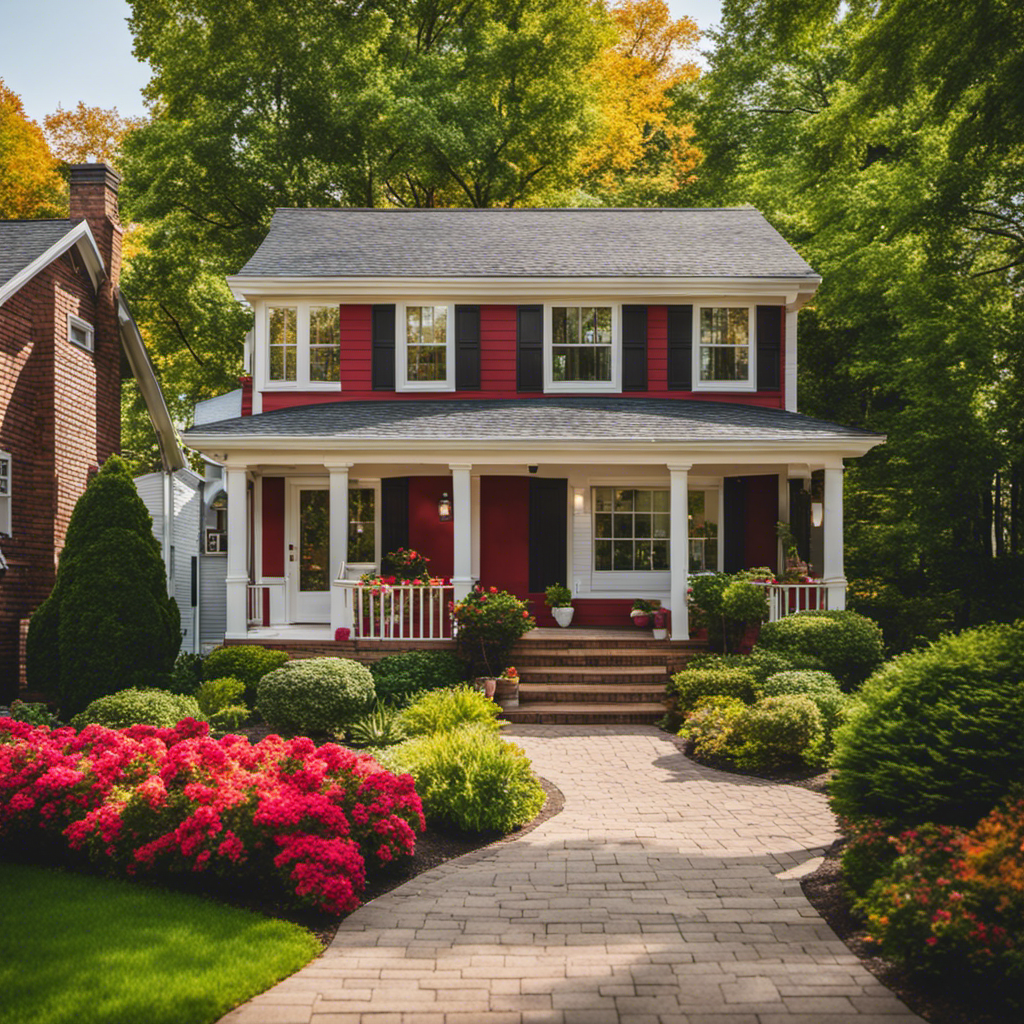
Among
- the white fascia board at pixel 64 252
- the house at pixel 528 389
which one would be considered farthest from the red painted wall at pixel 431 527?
the white fascia board at pixel 64 252

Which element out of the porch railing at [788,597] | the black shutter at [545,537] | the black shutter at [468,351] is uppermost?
the black shutter at [468,351]

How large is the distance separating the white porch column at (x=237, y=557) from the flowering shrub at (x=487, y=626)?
11.1ft

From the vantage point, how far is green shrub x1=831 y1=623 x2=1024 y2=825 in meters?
5.49

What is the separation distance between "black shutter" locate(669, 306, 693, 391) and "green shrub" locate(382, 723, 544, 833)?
957 centimetres

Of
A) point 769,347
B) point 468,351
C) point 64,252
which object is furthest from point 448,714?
point 64,252

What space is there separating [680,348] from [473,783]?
10803mm

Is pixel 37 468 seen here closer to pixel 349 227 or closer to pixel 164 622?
pixel 164 622

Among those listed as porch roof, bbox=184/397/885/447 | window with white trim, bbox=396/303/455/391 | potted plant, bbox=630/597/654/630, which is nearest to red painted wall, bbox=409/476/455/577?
porch roof, bbox=184/397/885/447

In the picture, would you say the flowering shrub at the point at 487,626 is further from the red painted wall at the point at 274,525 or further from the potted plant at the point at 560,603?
the red painted wall at the point at 274,525

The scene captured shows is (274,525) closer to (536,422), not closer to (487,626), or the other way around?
(536,422)

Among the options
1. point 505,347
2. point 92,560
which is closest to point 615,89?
point 505,347

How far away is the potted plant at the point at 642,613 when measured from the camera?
49.6 ft

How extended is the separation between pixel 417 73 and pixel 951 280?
1570 cm

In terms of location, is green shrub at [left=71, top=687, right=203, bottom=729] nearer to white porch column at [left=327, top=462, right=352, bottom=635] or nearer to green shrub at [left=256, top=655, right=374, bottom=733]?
green shrub at [left=256, top=655, right=374, bottom=733]
